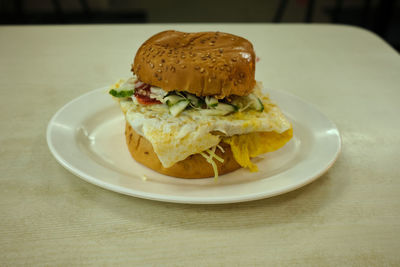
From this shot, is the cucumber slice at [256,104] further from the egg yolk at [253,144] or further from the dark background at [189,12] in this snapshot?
the dark background at [189,12]

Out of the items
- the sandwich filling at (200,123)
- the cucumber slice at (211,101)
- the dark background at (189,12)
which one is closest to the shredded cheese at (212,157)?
the sandwich filling at (200,123)

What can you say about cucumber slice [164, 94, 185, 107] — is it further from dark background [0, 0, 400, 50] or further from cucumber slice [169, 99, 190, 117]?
dark background [0, 0, 400, 50]

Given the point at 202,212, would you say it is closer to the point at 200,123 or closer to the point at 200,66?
the point at 200,123

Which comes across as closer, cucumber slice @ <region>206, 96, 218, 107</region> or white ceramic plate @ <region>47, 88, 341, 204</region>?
white ceramic plate @ <region>47, 88, 341, 204</region>

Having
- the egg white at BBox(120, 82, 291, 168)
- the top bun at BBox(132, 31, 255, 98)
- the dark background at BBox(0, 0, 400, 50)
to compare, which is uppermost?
the top bun at BBox(132, 31, 255, 98)

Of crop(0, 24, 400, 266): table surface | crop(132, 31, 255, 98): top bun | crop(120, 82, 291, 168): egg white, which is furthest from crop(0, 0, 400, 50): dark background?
crop(120, 82, 291, 168): egg white

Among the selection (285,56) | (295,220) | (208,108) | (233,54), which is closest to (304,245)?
(295,220)
